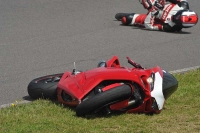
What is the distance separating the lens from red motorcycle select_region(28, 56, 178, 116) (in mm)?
5215

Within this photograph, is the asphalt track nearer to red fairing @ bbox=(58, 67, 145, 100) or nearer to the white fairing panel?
red fairing @ bbox=(58, 67, 145, 100)

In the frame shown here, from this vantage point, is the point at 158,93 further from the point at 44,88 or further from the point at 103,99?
the point at 44,88

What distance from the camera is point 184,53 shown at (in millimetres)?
8992

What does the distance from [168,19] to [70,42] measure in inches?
83.6

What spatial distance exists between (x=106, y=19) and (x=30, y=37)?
7.51 feet

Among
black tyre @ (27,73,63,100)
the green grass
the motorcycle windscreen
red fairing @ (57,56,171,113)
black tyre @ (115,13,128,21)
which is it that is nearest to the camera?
the green grass

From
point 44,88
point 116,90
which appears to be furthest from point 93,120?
point 44,88

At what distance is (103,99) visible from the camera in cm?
516

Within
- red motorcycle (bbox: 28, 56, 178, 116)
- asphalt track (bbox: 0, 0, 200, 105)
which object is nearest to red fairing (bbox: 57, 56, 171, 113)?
red motorcycle (bbox: 28, 56, 178, 116)

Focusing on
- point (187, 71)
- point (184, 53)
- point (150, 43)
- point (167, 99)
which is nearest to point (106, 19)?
point (150, 43)

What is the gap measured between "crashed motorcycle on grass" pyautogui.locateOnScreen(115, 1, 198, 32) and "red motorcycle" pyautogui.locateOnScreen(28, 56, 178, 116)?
468 cm

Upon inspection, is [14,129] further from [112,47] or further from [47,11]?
[47,11]

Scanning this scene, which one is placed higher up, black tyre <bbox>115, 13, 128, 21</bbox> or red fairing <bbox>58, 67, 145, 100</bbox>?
red fairing <bbox>58, 67, 145, 100</bbox>

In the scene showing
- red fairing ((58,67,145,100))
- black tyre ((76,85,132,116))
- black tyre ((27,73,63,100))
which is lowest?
black tyre ((27,73,63,100))
